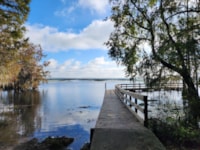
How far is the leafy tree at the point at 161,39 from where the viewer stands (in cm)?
578

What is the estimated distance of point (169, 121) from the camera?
6426mm

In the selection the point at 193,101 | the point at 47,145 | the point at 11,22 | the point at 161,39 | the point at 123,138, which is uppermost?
the point at 11,22

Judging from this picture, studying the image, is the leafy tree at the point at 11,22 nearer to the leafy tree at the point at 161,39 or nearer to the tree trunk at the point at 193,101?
the leafy tree at the point at 161,39

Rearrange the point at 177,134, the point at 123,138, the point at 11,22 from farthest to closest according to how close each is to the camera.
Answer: the point at 11,22
the point at 177,134
the point at 123,138

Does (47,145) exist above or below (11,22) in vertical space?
below

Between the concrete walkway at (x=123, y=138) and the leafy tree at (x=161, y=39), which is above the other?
the leafy tree at (x=161, y=39)

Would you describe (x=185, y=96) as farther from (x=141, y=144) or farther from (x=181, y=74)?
(x=141, y=144)

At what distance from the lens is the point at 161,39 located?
7637 mm

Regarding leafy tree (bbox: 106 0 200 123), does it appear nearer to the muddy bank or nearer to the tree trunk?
the tree trunk

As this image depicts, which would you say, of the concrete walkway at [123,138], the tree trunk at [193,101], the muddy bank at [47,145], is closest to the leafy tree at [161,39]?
the tree trunk at [193,101]

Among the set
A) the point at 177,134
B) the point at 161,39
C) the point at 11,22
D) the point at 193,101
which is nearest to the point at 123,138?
the point at 177,134

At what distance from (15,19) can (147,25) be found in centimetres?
780

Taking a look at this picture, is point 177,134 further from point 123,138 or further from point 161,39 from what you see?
point 161,39

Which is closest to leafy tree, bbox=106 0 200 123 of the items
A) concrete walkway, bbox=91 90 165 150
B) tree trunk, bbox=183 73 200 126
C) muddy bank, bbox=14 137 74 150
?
tree trunk, bbox=183 73 200 126
